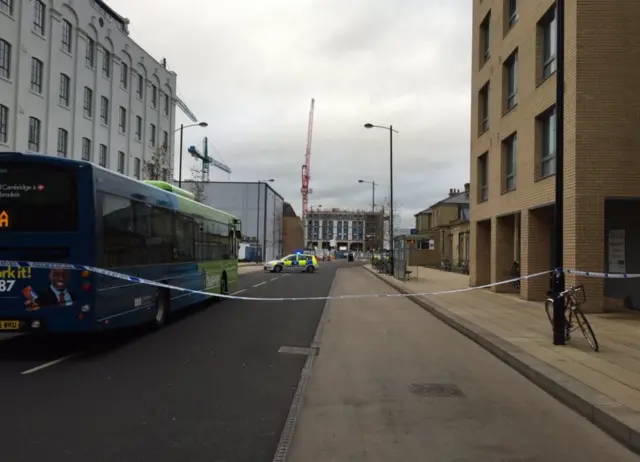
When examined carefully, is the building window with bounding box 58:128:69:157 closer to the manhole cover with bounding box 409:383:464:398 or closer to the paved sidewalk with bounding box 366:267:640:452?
the paved sidewalk with bounding box 366:267:640:452

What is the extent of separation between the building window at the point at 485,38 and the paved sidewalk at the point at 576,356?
41.9ft

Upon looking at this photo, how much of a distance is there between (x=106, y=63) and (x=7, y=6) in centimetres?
1229

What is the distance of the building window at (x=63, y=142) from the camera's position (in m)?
35.9

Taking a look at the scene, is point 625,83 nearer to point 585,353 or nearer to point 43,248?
point 585,353

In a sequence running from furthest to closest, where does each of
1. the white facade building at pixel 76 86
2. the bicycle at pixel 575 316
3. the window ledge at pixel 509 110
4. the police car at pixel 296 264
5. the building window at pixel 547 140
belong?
the police car at pixel 296 264 < the white facade building at pixel 76 86 < the window ledge at pixel 509 110 < the building window at pixel 547 140 < the bicycle at pixel 575 316

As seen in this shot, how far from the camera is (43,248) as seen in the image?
28.8ft

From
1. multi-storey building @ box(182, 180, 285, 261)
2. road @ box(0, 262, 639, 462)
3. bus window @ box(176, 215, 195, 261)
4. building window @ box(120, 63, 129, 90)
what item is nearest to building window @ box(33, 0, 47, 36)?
building window @ box(120, 63, 129, 90)

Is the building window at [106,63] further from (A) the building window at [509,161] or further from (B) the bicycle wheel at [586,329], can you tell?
(B) the bicycle wheel at [586,329]

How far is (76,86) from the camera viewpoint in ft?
123

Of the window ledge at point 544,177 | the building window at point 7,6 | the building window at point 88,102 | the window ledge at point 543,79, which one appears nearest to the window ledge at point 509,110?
the window ledge at point 543,79

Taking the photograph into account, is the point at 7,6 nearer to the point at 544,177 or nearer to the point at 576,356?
the point at 544,177

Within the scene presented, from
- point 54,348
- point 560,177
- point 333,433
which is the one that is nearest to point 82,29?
point 54,348

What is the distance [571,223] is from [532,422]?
388 inches

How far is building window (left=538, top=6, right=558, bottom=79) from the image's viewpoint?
16703mm
